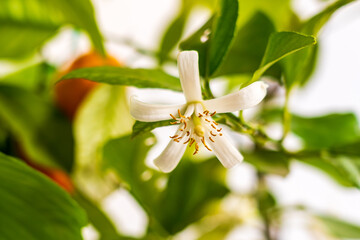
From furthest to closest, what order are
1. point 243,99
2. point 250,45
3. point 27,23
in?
1. point 27,23
2. point 250,45
3. point 243,99

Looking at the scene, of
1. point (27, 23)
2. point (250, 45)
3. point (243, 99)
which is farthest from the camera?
point (27, 23)

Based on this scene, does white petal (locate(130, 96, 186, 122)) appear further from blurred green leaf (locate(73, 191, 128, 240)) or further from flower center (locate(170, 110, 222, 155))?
blurred green leaf (locate(73, 191, 128, 240))

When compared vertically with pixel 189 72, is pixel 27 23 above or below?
above

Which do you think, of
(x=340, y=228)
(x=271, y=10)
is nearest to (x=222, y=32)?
(x=271, y=10)

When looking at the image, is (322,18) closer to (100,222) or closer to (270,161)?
(270,161)

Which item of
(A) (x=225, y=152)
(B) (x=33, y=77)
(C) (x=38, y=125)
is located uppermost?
(B) (x=33, y=77)

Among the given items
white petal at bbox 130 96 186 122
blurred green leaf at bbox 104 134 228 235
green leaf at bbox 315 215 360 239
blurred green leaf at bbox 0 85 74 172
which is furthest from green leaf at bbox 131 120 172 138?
green leaf at bbox 315 215 360 239

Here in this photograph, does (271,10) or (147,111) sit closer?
(147,111)

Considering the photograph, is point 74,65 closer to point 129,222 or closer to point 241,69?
point 241,69
